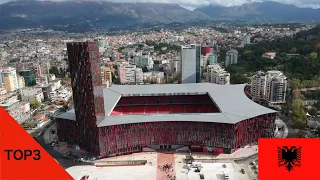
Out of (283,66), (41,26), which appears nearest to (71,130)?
(283,66)

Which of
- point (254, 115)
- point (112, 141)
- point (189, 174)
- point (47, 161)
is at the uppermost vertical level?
point (47, 161)

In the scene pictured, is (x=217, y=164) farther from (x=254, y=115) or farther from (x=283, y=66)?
(x=283, y=66)

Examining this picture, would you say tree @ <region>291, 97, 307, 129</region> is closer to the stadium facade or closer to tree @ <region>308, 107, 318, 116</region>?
tree @ <region>308, 107, 318, 116</region>

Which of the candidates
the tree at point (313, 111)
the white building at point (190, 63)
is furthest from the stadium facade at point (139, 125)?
the white building at point (190, 63)

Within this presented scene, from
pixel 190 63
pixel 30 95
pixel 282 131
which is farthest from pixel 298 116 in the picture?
pixel 30 95

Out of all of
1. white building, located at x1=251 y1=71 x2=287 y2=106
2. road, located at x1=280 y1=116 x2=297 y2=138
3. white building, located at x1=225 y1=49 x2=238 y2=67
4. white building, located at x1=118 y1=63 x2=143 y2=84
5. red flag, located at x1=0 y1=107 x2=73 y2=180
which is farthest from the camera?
white building, located at x1=225 y1=49 x2=238 y2=67

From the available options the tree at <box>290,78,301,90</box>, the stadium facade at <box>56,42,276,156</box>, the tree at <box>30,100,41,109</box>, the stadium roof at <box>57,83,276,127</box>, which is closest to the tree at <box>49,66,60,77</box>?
the tree at <box>30,100,41,109</box>

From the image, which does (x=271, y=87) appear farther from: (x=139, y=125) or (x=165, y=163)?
(x=139, y=125)
